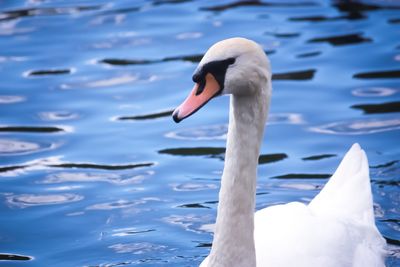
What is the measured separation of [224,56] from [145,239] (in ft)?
8.03

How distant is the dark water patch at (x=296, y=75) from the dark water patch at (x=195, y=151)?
1811mm

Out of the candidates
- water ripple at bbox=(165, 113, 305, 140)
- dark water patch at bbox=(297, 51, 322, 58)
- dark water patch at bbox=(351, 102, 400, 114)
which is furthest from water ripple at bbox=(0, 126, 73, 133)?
dark water patch at bbox=(297, 51, 322, 58)

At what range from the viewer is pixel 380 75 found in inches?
390

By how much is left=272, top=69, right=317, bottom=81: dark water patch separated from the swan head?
5.35 meters

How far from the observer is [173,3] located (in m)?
12.6

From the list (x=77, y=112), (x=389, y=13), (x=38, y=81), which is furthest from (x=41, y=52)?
(x=389, y=13)

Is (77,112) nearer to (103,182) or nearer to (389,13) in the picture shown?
(103,182)

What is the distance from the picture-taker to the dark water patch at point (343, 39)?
10.9m

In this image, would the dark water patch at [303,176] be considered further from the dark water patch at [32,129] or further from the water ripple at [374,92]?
the dark water patch at [32,129]

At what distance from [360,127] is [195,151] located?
4.98 ft

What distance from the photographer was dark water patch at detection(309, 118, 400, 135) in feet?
28.2

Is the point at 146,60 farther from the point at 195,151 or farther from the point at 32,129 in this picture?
the point at 195,151

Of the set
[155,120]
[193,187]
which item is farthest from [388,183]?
[155,120]

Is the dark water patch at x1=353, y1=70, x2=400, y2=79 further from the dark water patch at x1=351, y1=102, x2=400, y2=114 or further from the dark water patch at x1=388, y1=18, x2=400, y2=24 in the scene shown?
the dark water patch at x1=388, y1=18, x2=400, y2=24
